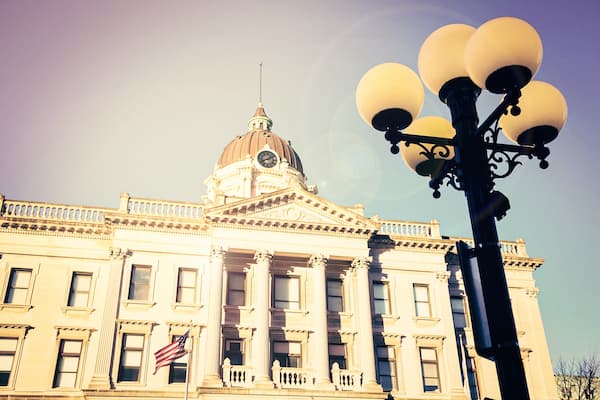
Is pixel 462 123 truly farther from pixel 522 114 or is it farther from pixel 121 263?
pixel 121 263

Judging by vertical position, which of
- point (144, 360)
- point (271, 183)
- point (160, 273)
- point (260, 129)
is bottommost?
point (144, 360)

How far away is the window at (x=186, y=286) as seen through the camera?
2747 cm

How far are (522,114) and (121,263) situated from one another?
2494 cm

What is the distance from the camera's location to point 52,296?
86.7ft

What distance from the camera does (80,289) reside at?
2706 cm

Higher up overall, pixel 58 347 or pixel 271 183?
pixel 271 183

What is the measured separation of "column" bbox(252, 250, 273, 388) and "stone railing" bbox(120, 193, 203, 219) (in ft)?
15.5

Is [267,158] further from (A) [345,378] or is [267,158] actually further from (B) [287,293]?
(A) [345,378]

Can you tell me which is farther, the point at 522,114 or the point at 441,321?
the point at 441,321

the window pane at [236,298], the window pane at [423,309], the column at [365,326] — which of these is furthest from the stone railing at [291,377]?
the window pane at [423,309]

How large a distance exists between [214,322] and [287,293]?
5.00 m

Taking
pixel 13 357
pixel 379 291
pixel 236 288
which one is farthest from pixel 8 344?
pixel 379 291

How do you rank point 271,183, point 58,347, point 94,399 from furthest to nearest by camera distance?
point 271,183, point 58,347, point 94,399

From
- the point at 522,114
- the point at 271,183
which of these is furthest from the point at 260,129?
the point at 522,114
